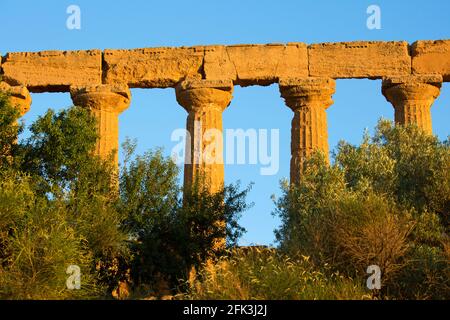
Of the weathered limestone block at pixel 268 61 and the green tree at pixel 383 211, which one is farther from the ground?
the weathered limestone block at pixel 268 61

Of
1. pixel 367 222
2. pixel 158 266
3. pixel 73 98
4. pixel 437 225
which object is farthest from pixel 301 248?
pixel 73 98

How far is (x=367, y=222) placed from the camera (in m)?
18.9

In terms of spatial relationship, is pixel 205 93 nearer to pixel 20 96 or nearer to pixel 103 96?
pixel 103 96

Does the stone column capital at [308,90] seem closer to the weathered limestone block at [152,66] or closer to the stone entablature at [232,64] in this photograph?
the stone entablature at [232,64]

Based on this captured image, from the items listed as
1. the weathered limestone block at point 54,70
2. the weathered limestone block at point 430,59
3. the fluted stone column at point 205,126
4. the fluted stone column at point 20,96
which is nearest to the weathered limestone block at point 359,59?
the weathered limestone block at point 430,59

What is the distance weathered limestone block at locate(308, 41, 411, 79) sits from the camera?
26.0 metres

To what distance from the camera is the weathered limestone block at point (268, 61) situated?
26.1 metres

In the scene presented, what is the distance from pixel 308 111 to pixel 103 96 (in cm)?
585

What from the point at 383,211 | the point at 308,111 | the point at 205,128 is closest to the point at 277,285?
the point at 383,211

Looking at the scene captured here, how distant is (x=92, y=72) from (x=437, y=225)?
11527mm

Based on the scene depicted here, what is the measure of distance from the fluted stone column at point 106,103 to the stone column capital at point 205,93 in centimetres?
178

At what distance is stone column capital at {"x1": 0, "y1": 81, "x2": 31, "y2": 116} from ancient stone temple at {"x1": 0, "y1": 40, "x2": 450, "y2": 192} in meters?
0.03

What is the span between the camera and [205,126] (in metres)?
25.8
